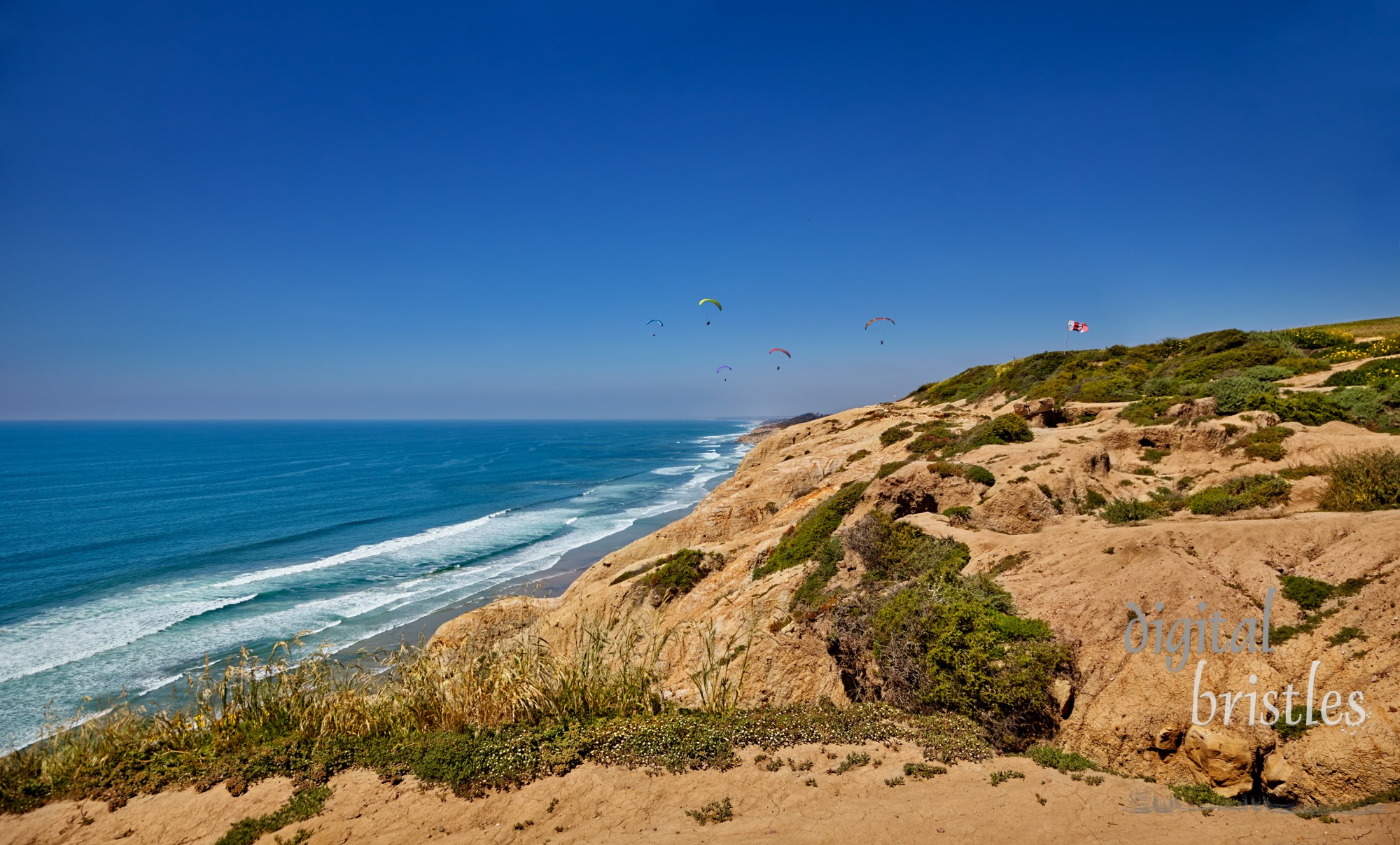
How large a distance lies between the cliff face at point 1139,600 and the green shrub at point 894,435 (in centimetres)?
674

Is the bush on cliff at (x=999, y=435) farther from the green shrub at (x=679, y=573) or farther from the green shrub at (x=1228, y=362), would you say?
the green shrub at (x=1228, y=362)

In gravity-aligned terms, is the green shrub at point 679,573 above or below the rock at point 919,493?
below

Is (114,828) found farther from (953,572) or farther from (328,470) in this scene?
(328,470)

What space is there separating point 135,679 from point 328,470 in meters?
73.6

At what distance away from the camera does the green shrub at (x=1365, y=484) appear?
1055 cm

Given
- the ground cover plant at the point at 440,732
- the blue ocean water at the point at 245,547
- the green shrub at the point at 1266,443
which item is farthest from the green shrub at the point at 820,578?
the blue ocean water at the point at 245,547

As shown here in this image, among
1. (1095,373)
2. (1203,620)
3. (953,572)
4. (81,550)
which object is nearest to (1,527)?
(81,550)

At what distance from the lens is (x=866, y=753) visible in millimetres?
7633

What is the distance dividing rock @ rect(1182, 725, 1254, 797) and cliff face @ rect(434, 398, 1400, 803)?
0.7 inches

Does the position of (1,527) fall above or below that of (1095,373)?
below

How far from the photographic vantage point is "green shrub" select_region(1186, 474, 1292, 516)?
40.1 ft

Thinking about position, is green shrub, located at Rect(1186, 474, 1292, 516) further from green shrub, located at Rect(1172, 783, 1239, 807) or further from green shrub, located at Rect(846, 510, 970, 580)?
green shrub, located at Rect(1172, 783, 1239, 807)

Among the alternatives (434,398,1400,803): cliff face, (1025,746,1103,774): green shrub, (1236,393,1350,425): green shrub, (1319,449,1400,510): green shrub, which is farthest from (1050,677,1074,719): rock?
(1236,393,1350,425): green shrub

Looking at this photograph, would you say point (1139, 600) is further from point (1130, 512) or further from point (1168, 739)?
point (1130, 512)
